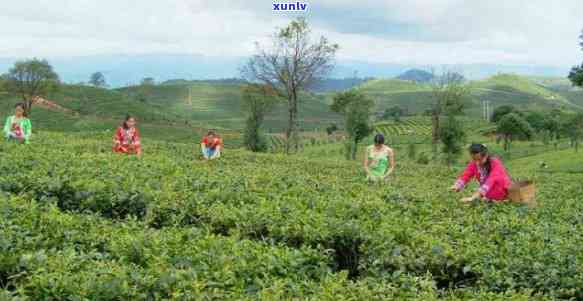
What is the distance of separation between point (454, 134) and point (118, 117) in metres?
69.9

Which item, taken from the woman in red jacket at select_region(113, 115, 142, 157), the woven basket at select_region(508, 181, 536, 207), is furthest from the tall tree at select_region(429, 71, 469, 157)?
the woven basket at select_region(508, 181, 536, 207)

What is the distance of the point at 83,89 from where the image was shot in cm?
12375

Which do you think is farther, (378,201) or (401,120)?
(401,120)

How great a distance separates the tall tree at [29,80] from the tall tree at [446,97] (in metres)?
56.3

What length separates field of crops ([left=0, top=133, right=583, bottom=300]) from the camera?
5477 mm

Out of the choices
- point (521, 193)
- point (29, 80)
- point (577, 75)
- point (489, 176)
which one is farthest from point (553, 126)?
point (489, 176)

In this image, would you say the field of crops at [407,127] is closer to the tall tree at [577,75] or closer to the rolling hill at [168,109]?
the rolling hill at [168,109]

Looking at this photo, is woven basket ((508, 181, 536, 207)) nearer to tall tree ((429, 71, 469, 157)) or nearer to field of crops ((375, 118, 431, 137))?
tall tree ((429, 71, 469, 157))

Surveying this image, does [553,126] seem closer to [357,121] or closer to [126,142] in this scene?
[357,121]

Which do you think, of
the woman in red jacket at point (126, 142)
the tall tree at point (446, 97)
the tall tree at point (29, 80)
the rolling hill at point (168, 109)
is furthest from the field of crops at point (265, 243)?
the tall tree at point (29, 80)

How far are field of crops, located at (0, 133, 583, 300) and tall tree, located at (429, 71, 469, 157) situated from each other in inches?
1718

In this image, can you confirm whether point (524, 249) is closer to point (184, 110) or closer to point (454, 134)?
point (454, 134)

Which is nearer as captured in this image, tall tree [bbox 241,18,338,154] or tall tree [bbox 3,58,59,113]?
tall tree [bbox 241,18,338,154]

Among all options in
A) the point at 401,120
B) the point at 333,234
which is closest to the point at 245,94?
the point at 333,234
